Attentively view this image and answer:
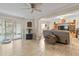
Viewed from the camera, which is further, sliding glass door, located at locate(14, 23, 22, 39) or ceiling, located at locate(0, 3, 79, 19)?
sliding glass door, located at locate(14, 23, 22, 39)

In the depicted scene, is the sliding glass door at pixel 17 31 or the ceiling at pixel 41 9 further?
the sliding glass door at pixel 17 31

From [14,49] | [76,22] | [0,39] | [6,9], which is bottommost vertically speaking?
[14,49]

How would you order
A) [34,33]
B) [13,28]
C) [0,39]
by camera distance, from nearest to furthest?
[0,39] → [13,28] → [34,33]

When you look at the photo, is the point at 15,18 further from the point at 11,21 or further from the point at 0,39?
the point at 0,39

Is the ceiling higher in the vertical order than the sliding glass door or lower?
higher

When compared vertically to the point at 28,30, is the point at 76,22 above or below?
above

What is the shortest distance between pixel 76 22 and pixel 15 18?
61.2 inches

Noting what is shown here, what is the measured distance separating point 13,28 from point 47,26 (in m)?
0.89

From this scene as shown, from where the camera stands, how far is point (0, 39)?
2.63 m

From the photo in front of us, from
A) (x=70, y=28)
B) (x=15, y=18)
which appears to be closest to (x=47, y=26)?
(x=70, y=28)

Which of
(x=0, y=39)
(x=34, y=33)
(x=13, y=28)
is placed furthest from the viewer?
(x=34, y=33)

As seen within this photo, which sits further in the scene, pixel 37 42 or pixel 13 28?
pixel 37 42

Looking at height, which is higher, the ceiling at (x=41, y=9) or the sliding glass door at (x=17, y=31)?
the ceiling at (x=41, y=9)

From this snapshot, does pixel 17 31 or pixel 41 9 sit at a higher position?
pixel 41 9
